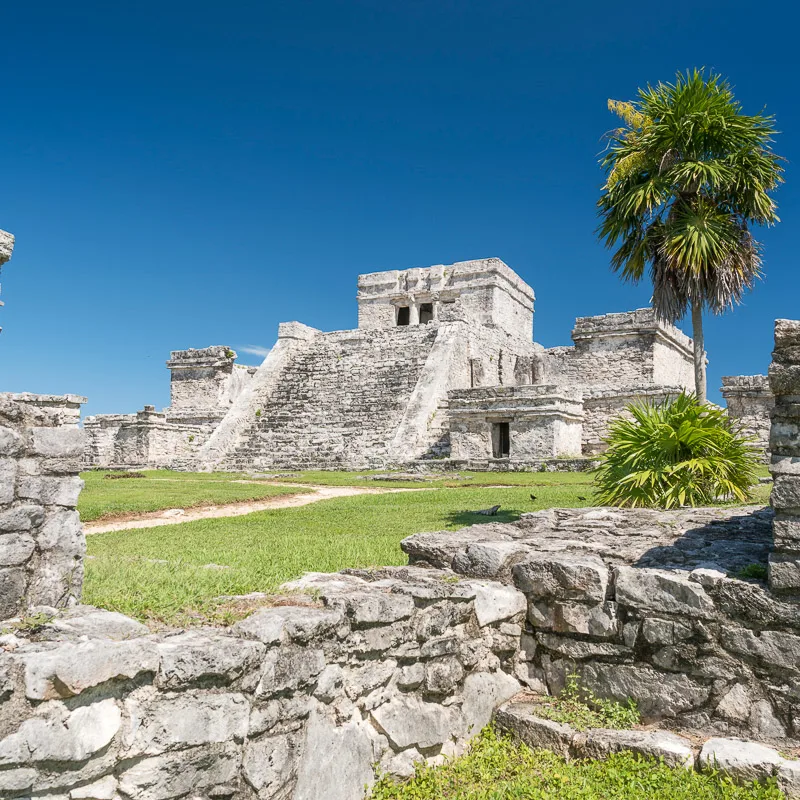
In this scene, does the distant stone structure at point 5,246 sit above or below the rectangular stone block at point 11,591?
above

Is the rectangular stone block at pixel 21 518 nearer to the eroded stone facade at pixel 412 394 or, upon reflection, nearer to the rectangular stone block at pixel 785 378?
the rectangular stone block at pixel 785 378

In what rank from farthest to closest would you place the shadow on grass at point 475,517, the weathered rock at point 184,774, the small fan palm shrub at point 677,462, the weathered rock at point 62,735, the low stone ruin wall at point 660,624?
the shadow on grass at point 475,517 < the small fan palm shrub at point 677,462 < the low stone ruin wall at point 660,624 < the weathered rock at point 184,774 < the weathered rock at point 62,735

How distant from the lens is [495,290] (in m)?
Answer: 33.0

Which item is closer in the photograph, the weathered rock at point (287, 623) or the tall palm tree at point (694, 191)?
the weathered rock at point (287, 623)

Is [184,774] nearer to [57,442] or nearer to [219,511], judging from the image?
[57,442]

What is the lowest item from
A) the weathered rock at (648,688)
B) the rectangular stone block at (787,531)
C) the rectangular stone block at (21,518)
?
the weathered rock at (648,688)

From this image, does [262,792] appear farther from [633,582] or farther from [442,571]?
[633,582]

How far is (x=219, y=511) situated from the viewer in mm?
10852

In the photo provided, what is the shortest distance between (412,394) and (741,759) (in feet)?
65.3

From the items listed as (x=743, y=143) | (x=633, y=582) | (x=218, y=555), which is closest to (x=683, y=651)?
(x=633, y=582)

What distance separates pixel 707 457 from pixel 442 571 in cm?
490

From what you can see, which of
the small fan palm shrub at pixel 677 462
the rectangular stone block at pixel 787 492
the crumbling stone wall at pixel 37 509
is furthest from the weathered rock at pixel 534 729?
the small fan palm shrub at pixel 677 462

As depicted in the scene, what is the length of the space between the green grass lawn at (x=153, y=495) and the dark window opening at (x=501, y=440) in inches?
327

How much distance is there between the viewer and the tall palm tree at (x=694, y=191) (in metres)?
9.77
